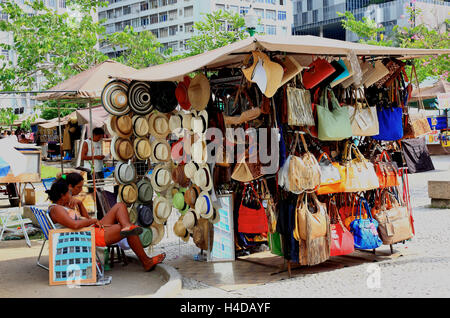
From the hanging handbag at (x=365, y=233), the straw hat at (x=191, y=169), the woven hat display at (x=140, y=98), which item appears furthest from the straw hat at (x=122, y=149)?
the hanging handbag at (x=365, y=233)

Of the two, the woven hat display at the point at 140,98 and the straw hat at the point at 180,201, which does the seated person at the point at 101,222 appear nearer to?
the straw hat at the point at 180,201

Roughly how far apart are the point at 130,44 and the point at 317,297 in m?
13.5

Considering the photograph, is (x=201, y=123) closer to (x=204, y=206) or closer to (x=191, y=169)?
(x=191, y=169)

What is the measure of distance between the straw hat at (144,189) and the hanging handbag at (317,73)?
2544 millimetres

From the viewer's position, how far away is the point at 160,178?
7.34 metres

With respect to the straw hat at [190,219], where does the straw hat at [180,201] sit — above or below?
above

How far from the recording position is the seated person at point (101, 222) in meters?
6.13

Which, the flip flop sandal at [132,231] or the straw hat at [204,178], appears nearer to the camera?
the flip flop sandal at [132,231]

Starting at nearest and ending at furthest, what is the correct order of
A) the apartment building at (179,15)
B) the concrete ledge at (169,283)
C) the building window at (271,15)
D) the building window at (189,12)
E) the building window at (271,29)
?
the concrete ledge at (169,283) → the building window at (189,12) → the apartment building at (179,15) → the building window at (271,29) → the building window at (271,15)

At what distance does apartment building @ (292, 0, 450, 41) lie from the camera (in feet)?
240

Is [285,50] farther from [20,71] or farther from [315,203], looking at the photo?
[20,71]

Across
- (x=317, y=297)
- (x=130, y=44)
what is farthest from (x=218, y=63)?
(x=130, y=44)

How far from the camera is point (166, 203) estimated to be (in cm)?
743

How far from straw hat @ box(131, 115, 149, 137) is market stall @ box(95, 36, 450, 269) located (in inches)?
0.5
